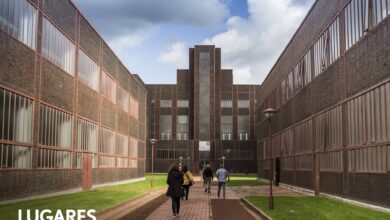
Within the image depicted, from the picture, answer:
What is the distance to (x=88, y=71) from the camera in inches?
1537

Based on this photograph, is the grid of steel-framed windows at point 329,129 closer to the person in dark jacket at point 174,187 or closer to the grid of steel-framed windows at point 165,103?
the person in dark jacket at point 174,187

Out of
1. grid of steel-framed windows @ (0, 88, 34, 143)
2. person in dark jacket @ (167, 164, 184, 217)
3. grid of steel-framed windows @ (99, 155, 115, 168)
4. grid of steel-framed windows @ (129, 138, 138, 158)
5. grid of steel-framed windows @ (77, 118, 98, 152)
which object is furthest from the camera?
grid of steel-framed windows @ (129, 138, 138, 158)

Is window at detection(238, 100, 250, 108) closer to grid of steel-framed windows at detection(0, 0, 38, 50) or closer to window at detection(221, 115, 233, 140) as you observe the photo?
window at detection(221, 115, 233, 140)

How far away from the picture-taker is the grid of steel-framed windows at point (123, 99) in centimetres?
5234

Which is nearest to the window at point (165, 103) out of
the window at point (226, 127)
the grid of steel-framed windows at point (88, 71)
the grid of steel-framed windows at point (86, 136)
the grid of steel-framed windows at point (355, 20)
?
the window at point (226, 127)

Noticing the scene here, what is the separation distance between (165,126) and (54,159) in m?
81.6

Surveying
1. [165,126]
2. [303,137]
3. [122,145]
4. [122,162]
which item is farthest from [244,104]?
[303,137]

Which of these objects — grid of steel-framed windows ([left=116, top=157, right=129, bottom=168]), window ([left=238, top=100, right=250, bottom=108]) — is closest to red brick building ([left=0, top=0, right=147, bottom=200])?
grid of steel-framed windows ([left=116, top=157, right=129, bottom=168])

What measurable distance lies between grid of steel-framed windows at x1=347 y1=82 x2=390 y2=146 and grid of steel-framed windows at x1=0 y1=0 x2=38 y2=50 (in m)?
15.8

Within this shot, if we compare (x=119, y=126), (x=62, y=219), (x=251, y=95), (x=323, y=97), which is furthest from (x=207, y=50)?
(x=62, y=219)

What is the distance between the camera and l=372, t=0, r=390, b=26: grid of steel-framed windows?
20.2 metres

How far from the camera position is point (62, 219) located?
16.2 m

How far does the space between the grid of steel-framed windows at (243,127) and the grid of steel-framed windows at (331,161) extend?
79.1 metres

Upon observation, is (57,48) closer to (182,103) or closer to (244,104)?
(182,103)
